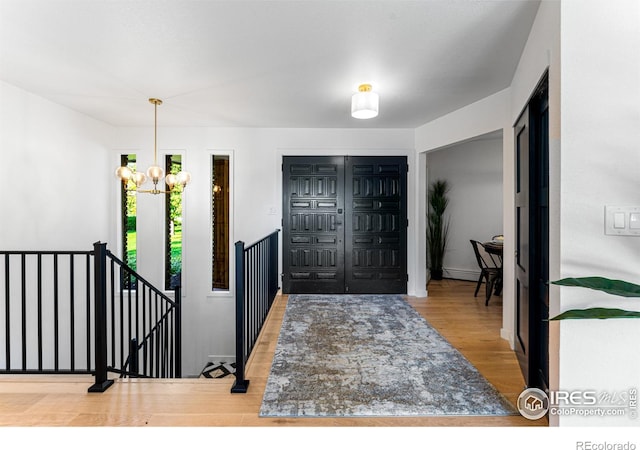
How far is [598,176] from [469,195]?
4.54 meters

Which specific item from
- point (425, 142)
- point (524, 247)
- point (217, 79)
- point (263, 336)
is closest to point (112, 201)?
point (217, 79)

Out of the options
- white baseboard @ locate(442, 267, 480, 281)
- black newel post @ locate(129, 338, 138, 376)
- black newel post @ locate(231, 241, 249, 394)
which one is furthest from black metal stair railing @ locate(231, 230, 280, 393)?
white baseboard @ locate(442, 267, 480, 281)

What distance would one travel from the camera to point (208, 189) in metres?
4.58

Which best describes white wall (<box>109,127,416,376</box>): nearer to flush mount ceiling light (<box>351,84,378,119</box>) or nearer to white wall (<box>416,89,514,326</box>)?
white wall (<box>416,89,514,326</box>)

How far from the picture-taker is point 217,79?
9.61ft

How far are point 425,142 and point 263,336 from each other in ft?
10.8

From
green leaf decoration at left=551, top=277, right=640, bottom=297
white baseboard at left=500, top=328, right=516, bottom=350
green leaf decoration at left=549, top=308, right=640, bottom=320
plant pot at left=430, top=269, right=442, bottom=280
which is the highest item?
green leaf decoration at left=551, top=277, right=640, bottom=297

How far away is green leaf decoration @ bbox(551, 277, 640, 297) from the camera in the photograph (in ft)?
3.69

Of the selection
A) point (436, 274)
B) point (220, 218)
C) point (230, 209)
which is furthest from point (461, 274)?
point (220, 218)

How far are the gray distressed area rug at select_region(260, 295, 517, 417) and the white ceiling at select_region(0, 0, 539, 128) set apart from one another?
238cm

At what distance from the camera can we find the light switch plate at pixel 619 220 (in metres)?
1.40

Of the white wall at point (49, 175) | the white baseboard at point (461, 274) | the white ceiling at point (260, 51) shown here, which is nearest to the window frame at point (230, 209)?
the white ceiling at point (260, 51)

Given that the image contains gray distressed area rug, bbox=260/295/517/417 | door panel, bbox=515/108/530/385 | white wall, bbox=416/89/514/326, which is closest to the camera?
gray distressed area rug, bbox=260/295/517/417
